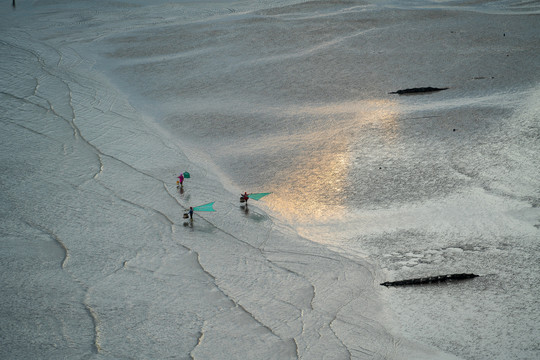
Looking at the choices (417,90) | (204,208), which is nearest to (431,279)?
(204,208)

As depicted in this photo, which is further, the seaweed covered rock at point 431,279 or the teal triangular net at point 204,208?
the teal triangular net at point 204,208

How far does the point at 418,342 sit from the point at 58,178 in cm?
528

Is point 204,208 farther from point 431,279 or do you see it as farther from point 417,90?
point 417,90

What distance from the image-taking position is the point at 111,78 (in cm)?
1198

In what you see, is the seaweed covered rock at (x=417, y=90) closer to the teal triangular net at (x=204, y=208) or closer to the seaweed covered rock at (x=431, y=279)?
the teal triangular net at (x=204, y=208)

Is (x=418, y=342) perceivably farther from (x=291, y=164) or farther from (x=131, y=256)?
(x=291, y=164)

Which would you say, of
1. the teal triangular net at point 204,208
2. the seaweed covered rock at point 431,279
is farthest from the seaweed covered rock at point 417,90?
the seaweed covered rock at point 431,279

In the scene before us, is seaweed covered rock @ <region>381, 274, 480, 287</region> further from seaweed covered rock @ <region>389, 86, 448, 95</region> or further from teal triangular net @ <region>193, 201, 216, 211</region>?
seaweed covered rock @ <region>389, 86, 448, 95</region>

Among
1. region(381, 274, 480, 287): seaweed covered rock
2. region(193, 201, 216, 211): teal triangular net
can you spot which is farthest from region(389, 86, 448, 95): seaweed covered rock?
region(381, 274, 480, 287): seaweed covered rock

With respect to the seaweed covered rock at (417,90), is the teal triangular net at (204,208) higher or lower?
lower

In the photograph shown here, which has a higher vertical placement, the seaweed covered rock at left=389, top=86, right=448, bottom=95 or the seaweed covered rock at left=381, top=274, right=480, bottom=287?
the seaweed covered rock at left=389, top=86, right=448, bottom=95

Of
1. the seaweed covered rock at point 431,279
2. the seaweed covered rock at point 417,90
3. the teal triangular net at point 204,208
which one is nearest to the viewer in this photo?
the seaweed covered rock at point 431,279

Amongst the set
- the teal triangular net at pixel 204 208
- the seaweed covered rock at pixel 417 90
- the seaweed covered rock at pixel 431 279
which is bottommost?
the seaweed covered rock at pixel 431 279

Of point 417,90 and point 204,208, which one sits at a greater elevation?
point 417,90
